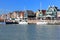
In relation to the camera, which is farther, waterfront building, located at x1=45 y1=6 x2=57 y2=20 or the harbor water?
waterfront building, located at x1=45 y1=6 x2=57 y2=20

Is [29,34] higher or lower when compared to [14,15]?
lower

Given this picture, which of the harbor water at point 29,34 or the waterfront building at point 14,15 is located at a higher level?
the waterfront building at point 14,15

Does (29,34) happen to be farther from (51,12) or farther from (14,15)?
(14,15)

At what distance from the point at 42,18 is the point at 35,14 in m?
20.2

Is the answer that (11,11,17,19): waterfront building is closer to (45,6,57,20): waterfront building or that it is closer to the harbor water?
(45,6,57,20): waterfront building

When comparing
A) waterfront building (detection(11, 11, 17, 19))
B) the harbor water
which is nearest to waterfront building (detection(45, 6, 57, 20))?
waterfront building (detection(11, 11, 17, 19))

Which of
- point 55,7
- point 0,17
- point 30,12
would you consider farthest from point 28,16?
point 0,17

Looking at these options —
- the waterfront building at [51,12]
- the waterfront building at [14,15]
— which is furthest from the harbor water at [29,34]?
the waterfront building at [14,15]

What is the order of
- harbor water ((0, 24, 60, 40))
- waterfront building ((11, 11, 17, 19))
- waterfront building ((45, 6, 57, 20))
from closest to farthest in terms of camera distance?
harbor water ((0, 24, 60, 40)), waterfront building ((45, 6, 57, 20)), waterfront building ((11, 11, 17, 19))

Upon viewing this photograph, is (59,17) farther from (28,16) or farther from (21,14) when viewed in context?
(21,14)

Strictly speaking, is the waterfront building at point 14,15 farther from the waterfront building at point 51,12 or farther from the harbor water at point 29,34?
the harbor water at point 29,34

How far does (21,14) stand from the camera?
16512 centimetres

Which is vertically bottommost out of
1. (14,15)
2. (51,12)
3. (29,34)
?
(29,34)

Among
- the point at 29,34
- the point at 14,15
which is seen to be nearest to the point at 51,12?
the point at 14,15
